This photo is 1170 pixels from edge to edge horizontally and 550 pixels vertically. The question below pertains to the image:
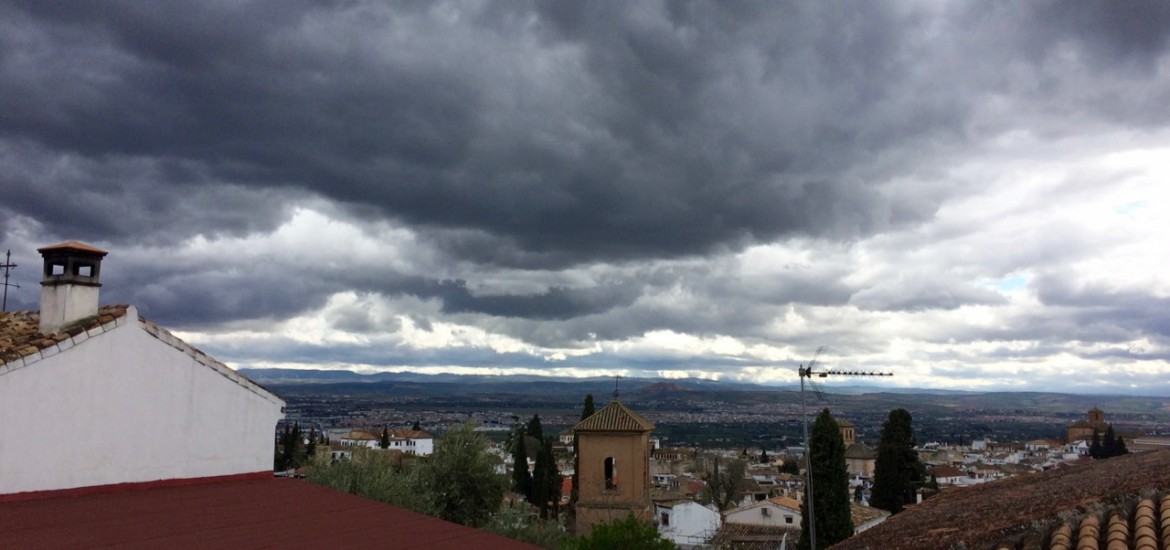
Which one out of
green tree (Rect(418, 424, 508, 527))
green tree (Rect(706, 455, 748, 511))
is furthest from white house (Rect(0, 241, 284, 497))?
green tree (Rect(706, 455, 748, 511))

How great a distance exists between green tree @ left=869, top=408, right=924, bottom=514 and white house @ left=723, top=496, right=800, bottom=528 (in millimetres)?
5218

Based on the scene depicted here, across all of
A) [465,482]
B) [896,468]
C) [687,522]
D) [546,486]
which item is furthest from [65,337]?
[896,468]

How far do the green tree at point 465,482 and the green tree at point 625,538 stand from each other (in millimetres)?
5178

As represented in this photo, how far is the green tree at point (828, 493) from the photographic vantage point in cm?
3155

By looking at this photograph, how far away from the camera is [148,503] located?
9.34m

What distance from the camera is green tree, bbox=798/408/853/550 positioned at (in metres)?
31.5

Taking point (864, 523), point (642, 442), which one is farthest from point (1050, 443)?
point (642, 442)

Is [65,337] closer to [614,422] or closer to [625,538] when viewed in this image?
[625,538]

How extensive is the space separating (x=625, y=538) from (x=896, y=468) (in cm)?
3276

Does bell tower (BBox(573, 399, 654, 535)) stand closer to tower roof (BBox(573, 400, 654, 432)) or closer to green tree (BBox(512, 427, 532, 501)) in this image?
tower roof (BBox(573, 400, 654, 432))

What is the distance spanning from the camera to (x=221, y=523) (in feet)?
28.0

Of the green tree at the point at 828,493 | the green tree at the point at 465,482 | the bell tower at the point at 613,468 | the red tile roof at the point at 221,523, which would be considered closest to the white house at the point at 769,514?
the green tree at the point at 828,493

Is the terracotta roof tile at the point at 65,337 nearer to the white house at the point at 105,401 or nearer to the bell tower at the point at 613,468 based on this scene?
the white house at the point at 105,401

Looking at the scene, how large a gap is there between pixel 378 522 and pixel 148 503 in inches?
113
